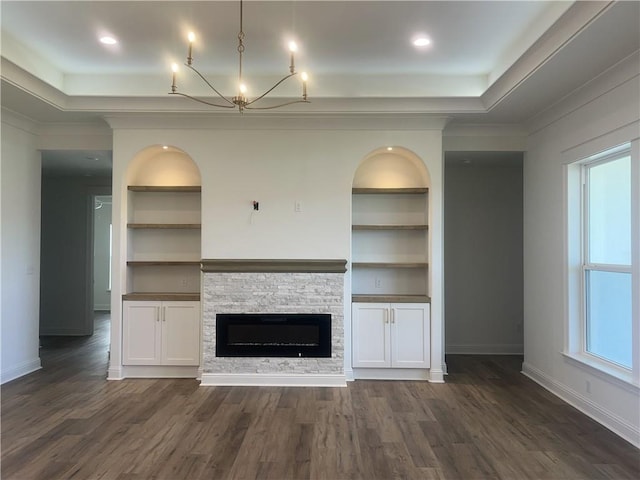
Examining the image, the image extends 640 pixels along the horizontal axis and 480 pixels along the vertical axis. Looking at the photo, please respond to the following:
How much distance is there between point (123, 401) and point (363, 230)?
10.1ft

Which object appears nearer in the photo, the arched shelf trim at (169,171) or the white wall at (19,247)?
the white wall at (19,247)

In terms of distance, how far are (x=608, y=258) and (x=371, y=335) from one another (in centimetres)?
235

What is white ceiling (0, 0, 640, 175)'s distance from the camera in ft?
10.2

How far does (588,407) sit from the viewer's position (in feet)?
11.7

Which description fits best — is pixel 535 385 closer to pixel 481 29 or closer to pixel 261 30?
pixel 481 29

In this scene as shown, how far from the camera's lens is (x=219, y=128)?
178 inches

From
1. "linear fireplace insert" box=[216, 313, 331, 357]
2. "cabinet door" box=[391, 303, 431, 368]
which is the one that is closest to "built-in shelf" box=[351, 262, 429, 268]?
"cabinet door" box=[391, 303, 431, 368]

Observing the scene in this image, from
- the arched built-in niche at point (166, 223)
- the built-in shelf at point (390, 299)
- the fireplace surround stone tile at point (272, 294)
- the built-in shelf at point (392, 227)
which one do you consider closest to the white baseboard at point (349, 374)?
the fireplace surround stone tile at point (272, 294)

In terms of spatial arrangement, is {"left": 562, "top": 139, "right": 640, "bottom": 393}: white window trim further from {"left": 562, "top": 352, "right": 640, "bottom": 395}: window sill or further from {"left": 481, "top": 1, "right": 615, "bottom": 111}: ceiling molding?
{"left": 481, "top": 1, "right": 615, "bottom": 111}: ceiling molding

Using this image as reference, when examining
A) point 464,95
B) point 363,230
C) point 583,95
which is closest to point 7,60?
point 363,230

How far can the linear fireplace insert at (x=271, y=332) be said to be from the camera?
4414mm

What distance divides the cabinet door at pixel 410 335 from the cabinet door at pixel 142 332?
104 inches

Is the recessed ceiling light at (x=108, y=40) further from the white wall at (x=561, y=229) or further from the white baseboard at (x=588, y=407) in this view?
the white baseboard at (x=588, y=407)

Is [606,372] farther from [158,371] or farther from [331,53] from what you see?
[158,371]
